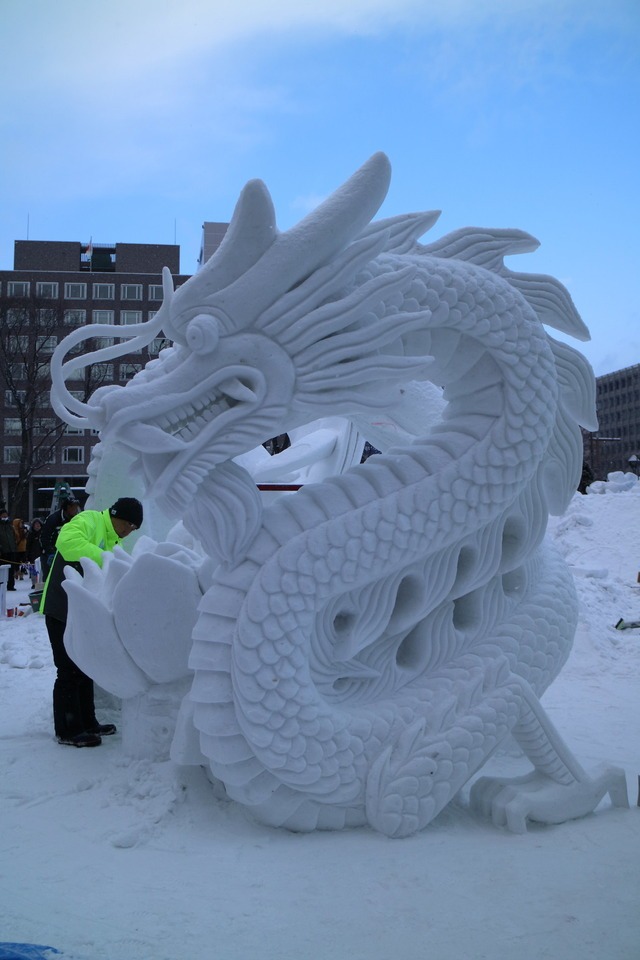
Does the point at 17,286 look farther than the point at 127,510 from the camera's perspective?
Yes

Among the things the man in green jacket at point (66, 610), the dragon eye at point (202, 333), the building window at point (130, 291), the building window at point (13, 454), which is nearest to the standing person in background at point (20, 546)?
the man in green jacket at point (66, 610)

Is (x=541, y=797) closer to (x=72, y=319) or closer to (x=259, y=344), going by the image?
(x=259, y=344)

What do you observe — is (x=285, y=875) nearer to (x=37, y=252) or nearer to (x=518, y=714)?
(x=518, y=714)

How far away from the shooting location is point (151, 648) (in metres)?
3.12

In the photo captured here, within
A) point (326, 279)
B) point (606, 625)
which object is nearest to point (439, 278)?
point (326, 279)

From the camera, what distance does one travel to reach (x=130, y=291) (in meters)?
24.9

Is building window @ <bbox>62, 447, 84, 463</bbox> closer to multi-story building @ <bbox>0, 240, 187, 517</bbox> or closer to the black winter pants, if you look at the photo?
multi-story building @ <bbox>0, 240, 187, 517</bbox>

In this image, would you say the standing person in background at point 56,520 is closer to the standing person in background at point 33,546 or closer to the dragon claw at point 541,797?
the standing person in background at point 33,546

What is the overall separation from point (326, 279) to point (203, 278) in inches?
16.7

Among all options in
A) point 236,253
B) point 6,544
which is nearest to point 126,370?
point 6,544

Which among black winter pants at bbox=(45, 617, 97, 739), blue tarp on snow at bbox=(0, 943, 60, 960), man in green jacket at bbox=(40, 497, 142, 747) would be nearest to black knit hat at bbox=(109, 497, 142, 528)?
man in green jacket at bbox=(40, 497, 142, 747)

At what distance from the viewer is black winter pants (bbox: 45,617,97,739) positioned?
384cm

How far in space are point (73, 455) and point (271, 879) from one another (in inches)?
978

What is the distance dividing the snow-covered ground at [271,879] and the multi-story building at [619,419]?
29.9 metres
